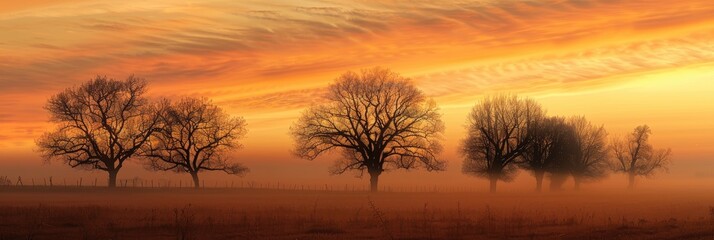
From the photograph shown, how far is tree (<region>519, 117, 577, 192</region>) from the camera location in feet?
326

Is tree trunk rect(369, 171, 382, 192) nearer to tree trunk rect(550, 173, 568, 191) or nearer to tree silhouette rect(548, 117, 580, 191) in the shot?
tree silhouette rect(548, 117, 580, 191)

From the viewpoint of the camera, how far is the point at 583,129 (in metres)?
122

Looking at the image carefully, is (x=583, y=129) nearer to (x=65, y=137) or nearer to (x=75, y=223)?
(x=65, y=137)

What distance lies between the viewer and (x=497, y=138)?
9394 cm

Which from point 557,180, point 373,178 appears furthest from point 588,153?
point 373,178

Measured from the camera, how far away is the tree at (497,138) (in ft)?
305

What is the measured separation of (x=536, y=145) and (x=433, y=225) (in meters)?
64.6

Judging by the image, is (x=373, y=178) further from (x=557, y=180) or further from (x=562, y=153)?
(x=557, y=180)

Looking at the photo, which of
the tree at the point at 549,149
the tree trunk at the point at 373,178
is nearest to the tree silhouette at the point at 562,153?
the tree at the point at 549,149

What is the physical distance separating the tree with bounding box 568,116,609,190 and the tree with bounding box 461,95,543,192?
46.1ft

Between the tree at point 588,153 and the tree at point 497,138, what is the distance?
46.1ft

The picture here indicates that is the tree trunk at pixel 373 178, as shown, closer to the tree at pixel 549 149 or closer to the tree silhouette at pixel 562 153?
the tree at pixel 549 149

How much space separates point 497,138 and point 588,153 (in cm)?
2750

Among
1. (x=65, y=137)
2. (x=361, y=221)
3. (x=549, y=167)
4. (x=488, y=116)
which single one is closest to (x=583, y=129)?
(x=549, y=167)
